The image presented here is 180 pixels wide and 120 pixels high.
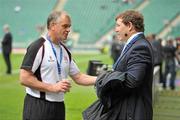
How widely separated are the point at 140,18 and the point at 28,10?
158 ft

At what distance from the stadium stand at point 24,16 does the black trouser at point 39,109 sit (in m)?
46.0

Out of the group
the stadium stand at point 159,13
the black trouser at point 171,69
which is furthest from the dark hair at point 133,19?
the stadium stand at point 159,13

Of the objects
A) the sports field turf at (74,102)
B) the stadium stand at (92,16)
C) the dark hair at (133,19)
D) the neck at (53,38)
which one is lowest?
the sports field turf at (74,102)

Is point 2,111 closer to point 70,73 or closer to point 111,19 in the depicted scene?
point 70,73

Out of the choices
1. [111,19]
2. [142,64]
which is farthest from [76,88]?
[111,19]

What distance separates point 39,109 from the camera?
517cm

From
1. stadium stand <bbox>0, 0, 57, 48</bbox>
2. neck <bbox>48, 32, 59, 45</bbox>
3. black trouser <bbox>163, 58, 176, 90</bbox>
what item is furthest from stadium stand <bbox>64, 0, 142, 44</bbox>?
neck <bbox>48, 32, 59, 45</bbox>

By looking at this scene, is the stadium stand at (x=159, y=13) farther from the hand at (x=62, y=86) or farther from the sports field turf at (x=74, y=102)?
the hand at (x=62, y=86)

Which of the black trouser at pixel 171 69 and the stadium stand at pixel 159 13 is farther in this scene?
the stadium stand at pixel 159 13

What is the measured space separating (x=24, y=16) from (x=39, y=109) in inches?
1874

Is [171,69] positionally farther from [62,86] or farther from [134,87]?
[134,87]

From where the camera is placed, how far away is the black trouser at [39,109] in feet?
17.0

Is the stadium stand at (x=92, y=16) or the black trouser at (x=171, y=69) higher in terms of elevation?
the stadium stand at (x=92, y=16)

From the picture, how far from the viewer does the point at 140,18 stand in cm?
468
